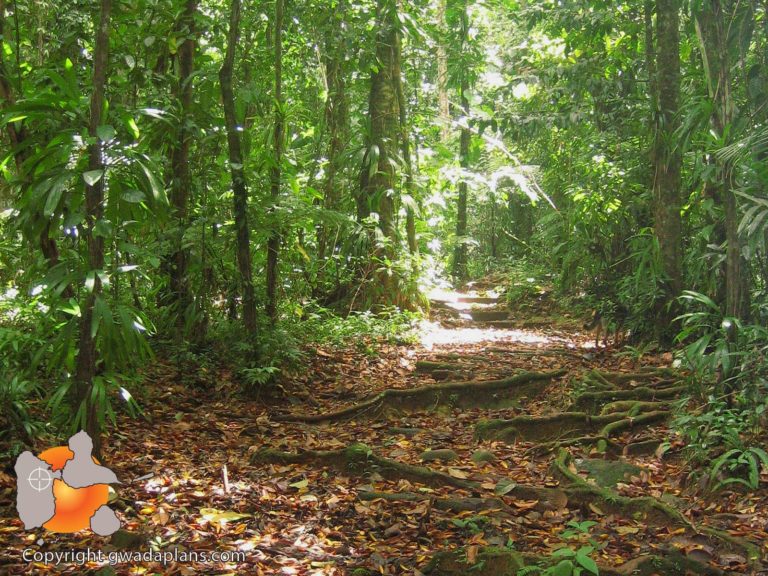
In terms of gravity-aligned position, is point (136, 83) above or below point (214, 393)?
above

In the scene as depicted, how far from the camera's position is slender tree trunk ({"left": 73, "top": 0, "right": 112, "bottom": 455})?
3.11m

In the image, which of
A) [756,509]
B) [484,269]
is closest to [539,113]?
[756,509]

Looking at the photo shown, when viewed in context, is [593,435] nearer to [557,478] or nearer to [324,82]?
[557,478]

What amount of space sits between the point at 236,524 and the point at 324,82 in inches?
285

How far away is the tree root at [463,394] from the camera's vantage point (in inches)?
231

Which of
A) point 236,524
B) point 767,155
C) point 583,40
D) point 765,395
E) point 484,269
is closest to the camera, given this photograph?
point 236,524

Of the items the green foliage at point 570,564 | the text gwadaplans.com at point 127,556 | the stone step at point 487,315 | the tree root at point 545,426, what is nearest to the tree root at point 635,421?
the tree root at point 545,426

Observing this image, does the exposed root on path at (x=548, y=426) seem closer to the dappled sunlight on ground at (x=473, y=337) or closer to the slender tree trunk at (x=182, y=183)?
the slender tree trunk at (x=182, y=183)

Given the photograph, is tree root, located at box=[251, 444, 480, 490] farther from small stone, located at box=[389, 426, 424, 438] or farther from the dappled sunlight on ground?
the dappled sunlight on ground

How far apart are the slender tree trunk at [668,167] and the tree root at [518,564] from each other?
4133 mm

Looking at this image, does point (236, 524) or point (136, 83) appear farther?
point (136, 83)

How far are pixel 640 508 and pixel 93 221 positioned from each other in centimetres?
328

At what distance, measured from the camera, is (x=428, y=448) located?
496 centimetres

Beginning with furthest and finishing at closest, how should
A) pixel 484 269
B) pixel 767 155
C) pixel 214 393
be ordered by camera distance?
pixel 484 269
pixel 214 393
pixel 767 155
